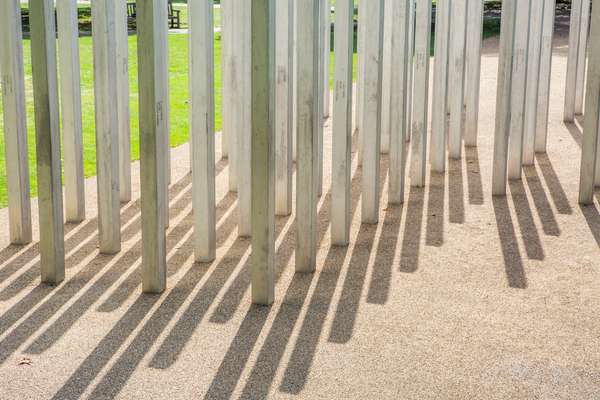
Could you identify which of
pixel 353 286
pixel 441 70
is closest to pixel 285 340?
pixel 353 286

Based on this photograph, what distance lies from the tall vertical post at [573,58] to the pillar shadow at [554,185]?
2.31m

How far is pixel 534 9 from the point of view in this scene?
408 inches

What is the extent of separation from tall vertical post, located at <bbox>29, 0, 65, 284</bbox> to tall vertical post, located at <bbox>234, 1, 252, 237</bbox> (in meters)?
1.70

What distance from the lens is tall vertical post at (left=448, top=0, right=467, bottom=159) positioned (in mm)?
10895

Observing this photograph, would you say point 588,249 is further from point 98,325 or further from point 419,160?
point 98,325

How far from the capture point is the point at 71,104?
327 inches

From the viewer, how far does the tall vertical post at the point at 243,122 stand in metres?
7.96

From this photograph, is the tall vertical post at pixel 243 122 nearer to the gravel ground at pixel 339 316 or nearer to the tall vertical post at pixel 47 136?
the gravel ground at pixel 339 316

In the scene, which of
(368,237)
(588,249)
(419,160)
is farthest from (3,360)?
(419,160)

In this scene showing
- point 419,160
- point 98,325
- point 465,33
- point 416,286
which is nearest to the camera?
point 98,325

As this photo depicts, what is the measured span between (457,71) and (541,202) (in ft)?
8.28

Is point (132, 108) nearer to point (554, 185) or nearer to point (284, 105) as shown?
point (284, 105)

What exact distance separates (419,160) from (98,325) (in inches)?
184

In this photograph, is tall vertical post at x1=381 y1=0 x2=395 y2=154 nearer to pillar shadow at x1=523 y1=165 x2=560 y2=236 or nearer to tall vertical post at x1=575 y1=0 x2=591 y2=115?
pillar shadow at x1=523 y1=165 x2=560 y2=236
